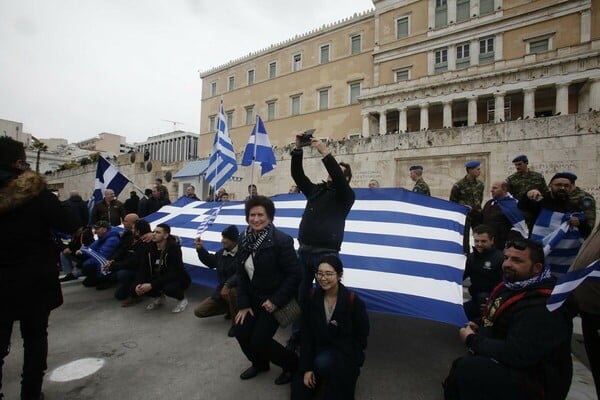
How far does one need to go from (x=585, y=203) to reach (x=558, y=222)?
304mm

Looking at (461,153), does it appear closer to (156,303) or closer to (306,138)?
(306,138)

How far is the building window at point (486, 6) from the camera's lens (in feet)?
70.5

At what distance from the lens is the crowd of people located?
63.9 inches

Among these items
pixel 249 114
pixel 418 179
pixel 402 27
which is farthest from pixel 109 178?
pixel 249 114

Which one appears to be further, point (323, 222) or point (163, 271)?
point (163, 271)

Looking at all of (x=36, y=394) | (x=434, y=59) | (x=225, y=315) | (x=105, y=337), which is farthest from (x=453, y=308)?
(x=434, y=59)

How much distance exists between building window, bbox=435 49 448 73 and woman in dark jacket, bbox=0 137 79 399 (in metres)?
25.7

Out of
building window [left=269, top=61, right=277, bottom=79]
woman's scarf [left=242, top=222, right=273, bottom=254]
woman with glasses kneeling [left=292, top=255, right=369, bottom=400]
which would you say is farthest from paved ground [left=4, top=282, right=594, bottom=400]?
building window [left=269, top=61, right=277, bottom=79]

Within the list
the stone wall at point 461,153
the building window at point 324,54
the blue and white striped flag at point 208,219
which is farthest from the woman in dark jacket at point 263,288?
the building window at point 324,54

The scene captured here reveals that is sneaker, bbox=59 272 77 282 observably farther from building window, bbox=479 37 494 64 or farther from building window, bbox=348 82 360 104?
building window, bbox=479 37 494 64

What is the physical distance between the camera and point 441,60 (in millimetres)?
22875

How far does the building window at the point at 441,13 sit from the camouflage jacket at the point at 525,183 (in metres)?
23.7

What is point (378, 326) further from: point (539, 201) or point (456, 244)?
point (539, 201)

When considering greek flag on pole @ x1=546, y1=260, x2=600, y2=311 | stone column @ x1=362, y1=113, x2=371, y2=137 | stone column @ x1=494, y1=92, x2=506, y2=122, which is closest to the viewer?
greek flag on pole @ x1=546, y1=260, x2=600, y2=311
